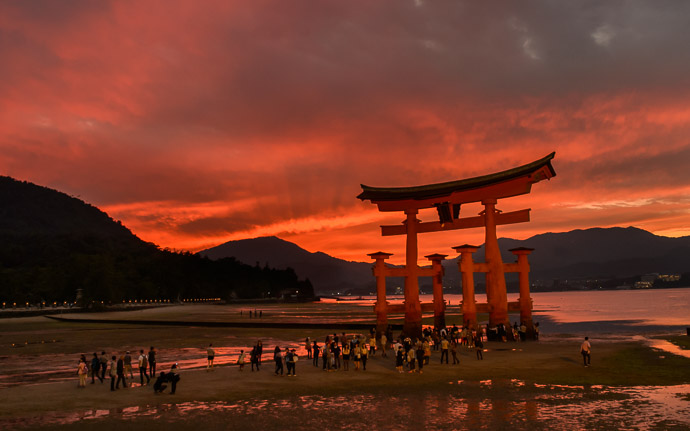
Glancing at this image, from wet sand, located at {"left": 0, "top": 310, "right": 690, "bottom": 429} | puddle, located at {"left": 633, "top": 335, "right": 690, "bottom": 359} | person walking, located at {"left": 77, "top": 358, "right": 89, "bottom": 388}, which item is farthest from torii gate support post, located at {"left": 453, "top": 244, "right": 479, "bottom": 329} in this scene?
person walking, located at {"left": 77, "top": 358, "right": 89, "bottom": 388}

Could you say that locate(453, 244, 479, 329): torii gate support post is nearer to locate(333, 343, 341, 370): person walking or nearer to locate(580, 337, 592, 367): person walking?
locate(580, 337, 592, 367): person walking

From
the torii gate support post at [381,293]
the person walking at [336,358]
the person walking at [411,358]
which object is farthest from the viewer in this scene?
the torii gate support post at [381,293]

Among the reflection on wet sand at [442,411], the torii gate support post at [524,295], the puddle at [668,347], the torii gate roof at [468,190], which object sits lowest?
the puddle at [668,347]

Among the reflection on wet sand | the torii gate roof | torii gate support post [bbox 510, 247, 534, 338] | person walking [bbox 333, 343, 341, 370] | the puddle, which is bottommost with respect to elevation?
the puddle

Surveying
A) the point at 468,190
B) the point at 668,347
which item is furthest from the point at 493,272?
the point at 668,347

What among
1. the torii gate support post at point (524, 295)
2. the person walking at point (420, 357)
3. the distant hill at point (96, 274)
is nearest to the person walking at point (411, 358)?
the person walking at point (420, 357)

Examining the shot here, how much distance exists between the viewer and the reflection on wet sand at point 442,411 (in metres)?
14.9

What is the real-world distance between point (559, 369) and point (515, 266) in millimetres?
14453

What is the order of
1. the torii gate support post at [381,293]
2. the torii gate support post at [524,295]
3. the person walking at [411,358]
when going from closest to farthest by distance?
the person walking at [411,358] < the torii gate support post at [524,295] < the torii gate support post at [381,293]

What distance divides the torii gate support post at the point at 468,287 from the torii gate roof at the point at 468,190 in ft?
12.4

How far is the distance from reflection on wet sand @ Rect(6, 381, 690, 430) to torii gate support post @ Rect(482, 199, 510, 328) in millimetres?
16309

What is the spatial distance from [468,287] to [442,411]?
806 inches

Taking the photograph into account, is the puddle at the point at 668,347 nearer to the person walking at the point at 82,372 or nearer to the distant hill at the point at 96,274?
the person walking at the point at 82,372

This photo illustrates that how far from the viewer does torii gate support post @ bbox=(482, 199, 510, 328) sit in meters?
36.0
